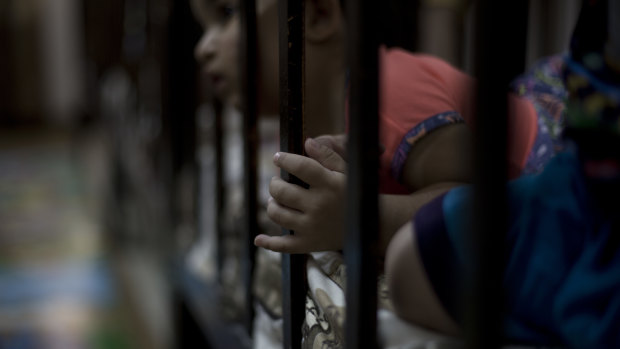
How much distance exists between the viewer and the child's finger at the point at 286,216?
506mm

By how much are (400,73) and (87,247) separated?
2.37 m

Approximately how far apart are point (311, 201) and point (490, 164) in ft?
0.76

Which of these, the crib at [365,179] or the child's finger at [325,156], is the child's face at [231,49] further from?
the child's finger at [325,156]

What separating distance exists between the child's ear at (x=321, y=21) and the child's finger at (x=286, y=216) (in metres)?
0.28

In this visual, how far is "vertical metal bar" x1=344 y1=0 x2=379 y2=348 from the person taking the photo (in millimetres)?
362

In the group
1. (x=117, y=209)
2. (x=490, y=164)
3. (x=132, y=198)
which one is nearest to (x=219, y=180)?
(x=490, y=164)

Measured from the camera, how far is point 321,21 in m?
0.74

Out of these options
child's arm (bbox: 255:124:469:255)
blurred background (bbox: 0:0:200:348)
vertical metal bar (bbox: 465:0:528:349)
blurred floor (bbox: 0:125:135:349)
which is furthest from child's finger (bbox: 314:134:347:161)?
blurred floor (bbox: 0:125:135:349)

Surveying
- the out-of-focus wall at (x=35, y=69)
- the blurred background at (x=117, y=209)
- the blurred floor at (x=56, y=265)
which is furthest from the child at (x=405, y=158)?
the out-of-focus wall at (x=35, y=69)

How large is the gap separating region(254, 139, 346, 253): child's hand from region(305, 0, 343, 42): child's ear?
0.86 feet

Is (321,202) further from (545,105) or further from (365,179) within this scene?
(545,105)

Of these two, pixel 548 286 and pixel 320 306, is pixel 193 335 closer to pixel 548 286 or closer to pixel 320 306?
pixel 320 306

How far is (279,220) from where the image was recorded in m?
0.52

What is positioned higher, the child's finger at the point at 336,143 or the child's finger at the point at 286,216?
the child's finger at the point at 336,143
